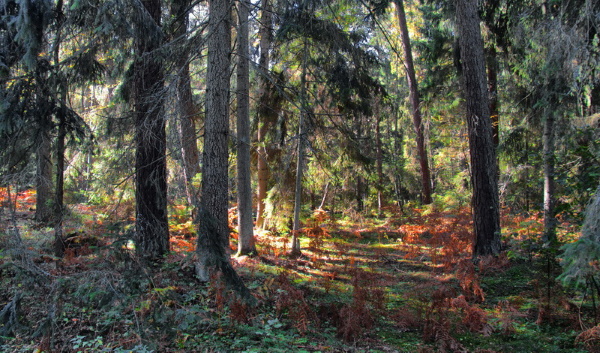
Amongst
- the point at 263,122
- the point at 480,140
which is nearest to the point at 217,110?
the point at 263,122

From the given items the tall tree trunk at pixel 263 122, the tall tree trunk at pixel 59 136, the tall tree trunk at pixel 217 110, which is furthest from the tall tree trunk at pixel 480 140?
the tall tree trunk at pixel 59 136

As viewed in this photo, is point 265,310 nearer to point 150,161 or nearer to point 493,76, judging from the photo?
point 150,161

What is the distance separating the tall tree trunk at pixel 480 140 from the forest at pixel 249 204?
3 centimetres

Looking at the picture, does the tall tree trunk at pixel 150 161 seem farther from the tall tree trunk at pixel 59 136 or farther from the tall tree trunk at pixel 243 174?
the tall tree trunk at pixel 243 174

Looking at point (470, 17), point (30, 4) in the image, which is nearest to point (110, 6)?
point (30, 4)

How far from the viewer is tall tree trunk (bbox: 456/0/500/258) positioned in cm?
853

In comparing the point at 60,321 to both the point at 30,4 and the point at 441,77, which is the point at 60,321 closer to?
the point at 30,4

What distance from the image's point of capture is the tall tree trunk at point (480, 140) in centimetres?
853

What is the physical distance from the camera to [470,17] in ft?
28.2

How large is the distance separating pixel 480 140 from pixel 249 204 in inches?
Answer: 222

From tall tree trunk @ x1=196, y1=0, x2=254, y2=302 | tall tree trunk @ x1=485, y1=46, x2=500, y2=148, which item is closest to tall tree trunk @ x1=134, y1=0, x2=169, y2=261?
tall tree trunk @ x1=196, y1=0, x2=254, y2=302

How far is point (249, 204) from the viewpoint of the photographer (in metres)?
9.87

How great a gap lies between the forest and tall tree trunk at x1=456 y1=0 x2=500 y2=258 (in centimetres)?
3

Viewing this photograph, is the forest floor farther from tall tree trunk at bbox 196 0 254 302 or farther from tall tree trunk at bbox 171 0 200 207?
tall tree trunk at bbox 171 0 200 207
